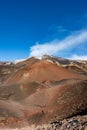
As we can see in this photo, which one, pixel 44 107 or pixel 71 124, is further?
pixel 44 107

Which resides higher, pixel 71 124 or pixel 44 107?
pixel 44 107

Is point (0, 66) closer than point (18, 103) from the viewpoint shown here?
No

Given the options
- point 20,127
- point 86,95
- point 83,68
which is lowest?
point 20,127

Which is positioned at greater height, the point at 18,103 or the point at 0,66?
the point at 0,66

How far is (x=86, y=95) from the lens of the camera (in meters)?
20.0

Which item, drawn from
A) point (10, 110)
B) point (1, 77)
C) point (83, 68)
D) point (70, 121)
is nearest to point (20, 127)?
point (10, 110)

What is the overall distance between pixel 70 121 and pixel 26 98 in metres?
8.95

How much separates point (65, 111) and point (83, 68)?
26.6 metres

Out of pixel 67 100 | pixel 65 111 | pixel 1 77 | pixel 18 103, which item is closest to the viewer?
pixel 65 111

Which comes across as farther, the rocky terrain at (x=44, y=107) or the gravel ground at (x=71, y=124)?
the rocky terrain at (x=44, y=107)

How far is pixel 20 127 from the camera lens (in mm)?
19484

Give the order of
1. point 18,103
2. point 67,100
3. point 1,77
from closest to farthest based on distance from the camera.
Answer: point 67,100 < point 18,103 < point 1,77

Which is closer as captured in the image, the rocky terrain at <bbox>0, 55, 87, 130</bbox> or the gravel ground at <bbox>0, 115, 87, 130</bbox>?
the gravel ground at <bbox>0, 115, 87, 130</bbox>

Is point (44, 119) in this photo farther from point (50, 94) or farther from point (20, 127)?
point (50, 94)
